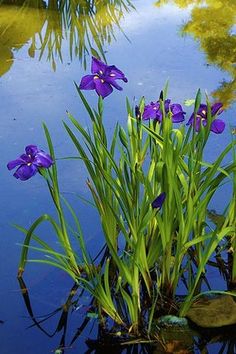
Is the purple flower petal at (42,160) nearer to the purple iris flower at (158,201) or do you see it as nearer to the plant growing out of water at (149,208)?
the plant growing out of water at (149,208)

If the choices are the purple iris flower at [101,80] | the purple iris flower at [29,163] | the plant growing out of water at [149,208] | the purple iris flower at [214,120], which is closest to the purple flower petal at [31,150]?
the purple iris flower at [29,163]

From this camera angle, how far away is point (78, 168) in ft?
10.1

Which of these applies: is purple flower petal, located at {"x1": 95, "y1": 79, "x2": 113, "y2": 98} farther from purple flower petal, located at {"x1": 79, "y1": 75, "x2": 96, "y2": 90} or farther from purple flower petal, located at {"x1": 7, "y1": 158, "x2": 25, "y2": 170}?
purple flower petal, located at {"x1": 7, "y1": 158, "x2": 25, "y2": 170}

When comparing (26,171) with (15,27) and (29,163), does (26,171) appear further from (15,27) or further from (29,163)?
(15,27)

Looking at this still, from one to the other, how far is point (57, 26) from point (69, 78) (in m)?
0.94

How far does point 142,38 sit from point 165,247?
298 cm

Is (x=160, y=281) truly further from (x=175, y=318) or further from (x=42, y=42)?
(x=42, y=42)

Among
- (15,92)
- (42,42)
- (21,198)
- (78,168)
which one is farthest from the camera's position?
(42,42)

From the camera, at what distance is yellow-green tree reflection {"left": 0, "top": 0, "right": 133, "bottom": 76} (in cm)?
446

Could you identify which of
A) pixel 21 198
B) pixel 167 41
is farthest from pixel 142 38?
pixel 21 198

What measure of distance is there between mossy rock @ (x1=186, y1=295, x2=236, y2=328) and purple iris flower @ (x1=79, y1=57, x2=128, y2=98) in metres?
0.82

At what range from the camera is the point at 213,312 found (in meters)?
2.09

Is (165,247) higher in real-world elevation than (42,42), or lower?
lower

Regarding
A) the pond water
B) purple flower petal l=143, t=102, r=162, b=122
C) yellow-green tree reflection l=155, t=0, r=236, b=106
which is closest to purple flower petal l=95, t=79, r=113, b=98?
purple flower petal l=143, t=102, r=162, b=122
